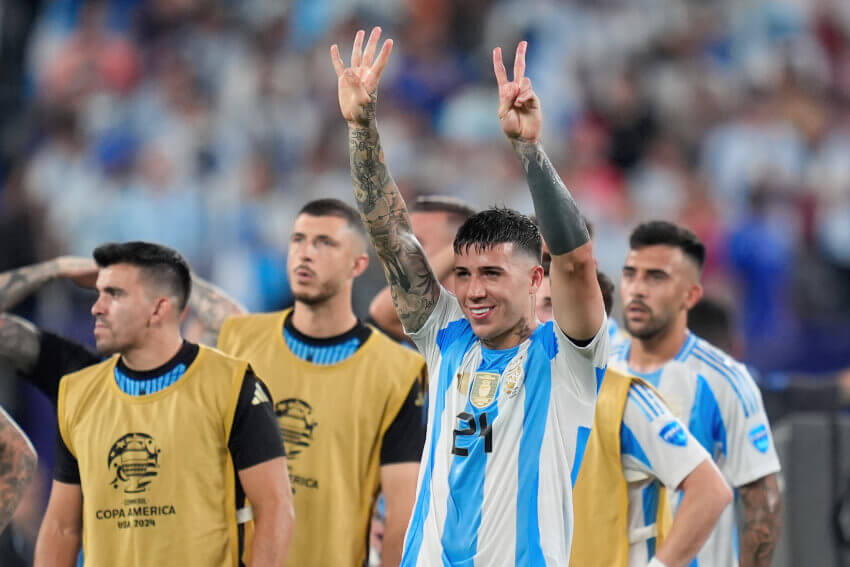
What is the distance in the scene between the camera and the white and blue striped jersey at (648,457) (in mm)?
4973

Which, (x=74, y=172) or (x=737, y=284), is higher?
(x=74, y=172)

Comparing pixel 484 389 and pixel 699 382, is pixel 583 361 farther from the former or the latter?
pixel 699 382

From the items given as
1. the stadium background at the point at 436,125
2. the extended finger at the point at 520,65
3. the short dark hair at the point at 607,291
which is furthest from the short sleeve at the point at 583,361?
the stadium background at the point at 436,125

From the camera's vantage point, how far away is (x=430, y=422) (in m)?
4.39

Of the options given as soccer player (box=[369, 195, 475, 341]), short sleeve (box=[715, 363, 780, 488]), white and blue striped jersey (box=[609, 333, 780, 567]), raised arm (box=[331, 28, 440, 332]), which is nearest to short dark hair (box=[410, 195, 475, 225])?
soccer player (box=[369, 195, 475, 341])

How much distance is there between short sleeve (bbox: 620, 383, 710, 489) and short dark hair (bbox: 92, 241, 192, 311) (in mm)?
1895

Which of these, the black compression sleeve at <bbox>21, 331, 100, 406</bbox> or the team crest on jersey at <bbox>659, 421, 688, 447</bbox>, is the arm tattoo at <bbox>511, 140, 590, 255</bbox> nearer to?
the team crest on jersey at <bbox>659, 421, 688, 447</bbox>

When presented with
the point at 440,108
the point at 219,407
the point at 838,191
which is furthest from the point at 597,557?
the point at 440,108

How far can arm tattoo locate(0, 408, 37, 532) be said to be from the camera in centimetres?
538

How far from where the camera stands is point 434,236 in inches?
257

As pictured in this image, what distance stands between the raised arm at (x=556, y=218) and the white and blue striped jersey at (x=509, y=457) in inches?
6.0

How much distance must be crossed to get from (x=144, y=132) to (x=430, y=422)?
35.9 ft

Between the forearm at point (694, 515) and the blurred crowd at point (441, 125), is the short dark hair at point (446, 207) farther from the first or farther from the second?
the blurred crowd at point (441, 125)

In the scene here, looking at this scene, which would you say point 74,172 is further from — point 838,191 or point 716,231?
point 838,191
